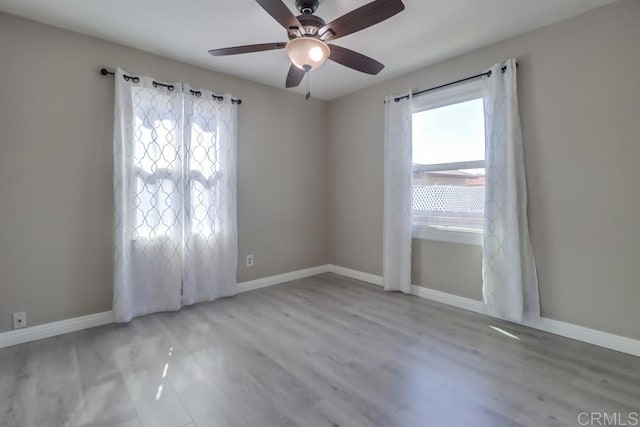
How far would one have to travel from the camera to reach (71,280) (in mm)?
2516

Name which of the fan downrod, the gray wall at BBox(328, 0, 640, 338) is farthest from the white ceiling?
the gray wall at BBox(328, 0, 640, 338)

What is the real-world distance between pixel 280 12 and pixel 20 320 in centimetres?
290

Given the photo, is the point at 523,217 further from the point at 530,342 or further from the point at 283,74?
the point at 283,74

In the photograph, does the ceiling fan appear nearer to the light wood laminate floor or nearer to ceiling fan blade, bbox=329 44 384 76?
ceiling fan blade, bbox=329 44 384 76

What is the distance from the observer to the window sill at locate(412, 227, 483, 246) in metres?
2.92

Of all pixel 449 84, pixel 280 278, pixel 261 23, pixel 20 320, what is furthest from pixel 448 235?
pixel 20 320

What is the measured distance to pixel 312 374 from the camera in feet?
6.24

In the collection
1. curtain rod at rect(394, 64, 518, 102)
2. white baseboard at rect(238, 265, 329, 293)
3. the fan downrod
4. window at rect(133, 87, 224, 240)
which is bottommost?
white baseboard at rect(238, 265, 329, 293)

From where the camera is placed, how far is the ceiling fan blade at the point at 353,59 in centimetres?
208

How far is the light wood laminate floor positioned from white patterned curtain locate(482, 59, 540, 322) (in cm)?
25

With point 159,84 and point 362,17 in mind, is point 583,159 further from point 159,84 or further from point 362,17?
point 159,84

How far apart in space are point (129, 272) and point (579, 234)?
3.75m

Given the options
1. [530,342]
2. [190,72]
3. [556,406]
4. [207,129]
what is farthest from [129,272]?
[530,342]

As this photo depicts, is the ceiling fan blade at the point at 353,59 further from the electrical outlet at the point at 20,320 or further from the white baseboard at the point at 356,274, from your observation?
the electrical outlet at the point at 20,320
